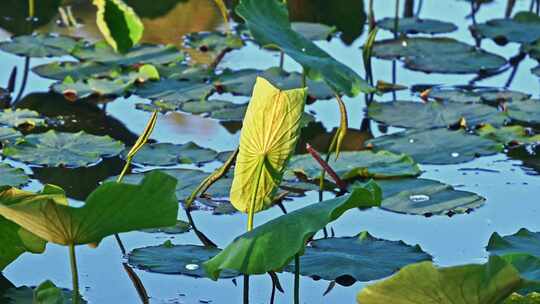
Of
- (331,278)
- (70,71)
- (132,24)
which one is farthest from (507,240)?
(70,71)

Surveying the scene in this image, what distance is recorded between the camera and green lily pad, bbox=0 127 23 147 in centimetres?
314

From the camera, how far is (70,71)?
3.84m

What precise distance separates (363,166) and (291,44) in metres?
0.60

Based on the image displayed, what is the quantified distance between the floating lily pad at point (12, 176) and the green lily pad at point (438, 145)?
0.90 m

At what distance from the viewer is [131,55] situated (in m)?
3.98

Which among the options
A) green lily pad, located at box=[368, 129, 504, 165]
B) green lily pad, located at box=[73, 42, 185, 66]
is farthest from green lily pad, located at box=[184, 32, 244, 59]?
green lily pad, located at box=[368, 129, 504, 165]

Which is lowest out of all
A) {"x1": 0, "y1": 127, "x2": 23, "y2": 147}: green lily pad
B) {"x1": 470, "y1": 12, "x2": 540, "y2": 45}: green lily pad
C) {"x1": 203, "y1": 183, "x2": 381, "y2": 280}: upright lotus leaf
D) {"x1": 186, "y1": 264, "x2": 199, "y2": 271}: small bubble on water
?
{"x1": 470, "y1": 12, "x2": 540, "y2": 45}: green lily pad

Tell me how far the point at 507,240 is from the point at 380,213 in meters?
0.47

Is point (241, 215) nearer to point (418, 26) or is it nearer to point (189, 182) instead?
point (189, 182)

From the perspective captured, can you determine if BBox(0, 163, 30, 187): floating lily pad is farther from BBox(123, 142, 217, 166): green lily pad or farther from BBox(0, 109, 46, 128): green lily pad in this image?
BBox(0, 109, 46, 128): green lily pad

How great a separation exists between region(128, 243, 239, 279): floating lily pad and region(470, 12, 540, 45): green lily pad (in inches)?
88.5

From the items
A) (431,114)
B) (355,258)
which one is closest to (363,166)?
(431,114)

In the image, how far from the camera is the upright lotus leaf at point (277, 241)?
5.86 feet

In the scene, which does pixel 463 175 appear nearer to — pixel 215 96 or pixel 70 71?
pixel 215 96
